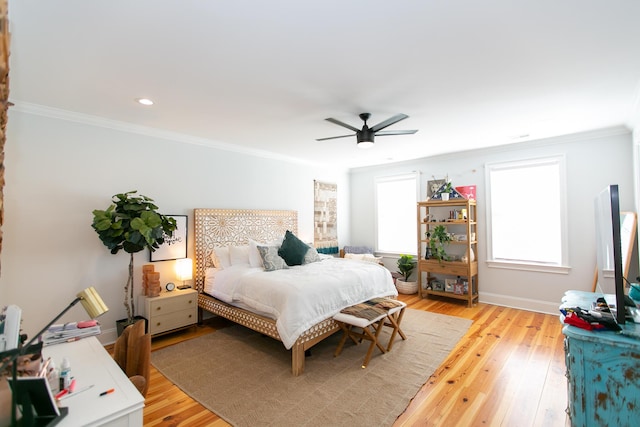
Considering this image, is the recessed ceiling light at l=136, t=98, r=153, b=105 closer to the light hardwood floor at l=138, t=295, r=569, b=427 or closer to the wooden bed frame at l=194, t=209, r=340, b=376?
the wooden bed frame at l=194, t=209, r=340, b=376

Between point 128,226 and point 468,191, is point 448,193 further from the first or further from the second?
point 128,226

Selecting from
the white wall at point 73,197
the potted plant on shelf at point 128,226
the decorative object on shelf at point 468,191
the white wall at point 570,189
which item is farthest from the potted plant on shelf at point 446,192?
the potted plant on shelf at point 128,226

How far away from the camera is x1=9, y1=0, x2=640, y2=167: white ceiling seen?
170 centimetres

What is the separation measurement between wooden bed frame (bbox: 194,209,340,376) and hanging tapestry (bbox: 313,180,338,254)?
67 cm

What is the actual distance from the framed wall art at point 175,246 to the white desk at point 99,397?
2.21m

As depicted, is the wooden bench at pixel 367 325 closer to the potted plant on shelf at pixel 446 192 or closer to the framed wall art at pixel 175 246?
the framed wall art at pixel 175 246

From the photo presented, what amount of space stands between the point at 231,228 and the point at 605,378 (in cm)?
417

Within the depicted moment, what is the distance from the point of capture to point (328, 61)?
2227 millimetres

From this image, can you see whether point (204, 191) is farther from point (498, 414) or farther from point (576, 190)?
point (576, 190)

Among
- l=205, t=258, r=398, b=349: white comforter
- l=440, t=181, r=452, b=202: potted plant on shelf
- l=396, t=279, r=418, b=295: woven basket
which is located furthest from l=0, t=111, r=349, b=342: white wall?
l=440, t=181, r=452, b=202: potted plant on shelf

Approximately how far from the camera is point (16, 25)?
1753 mm

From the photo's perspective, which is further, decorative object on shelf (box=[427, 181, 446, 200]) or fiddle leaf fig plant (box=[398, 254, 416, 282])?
fiddle leaf fig plant (box=[398, 254, 416, 282])

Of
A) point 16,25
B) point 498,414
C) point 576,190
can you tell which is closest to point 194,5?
point 16,25

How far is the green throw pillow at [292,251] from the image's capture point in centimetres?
427
